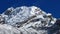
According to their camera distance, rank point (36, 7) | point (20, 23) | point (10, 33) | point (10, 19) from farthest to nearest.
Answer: point (36, 7), point (10, 19), point (20, 23), point (10, 33)

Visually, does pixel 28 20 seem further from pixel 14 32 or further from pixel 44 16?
pixel 14 32

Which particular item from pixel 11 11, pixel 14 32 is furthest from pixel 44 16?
pixel 14 32

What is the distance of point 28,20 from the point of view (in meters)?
47.5

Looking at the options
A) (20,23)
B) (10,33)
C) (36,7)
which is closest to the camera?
(10,33)

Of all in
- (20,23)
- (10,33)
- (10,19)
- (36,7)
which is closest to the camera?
(10,33)

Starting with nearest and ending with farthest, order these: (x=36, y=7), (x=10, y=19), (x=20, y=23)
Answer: (x=20, y=23) → (x=10, y=19) → (x=36, y=7)

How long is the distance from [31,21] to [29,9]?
6.33 meters

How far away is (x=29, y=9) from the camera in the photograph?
173ft

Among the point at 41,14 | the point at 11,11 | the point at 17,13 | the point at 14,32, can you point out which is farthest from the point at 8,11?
the point at 14,32

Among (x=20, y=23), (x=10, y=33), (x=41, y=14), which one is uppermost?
(x=41, y=14)

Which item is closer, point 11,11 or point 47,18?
point 47,18

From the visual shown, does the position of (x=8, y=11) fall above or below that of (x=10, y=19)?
above

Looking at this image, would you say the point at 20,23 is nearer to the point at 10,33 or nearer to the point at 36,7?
the point at 36,7

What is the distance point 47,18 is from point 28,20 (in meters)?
4.00
